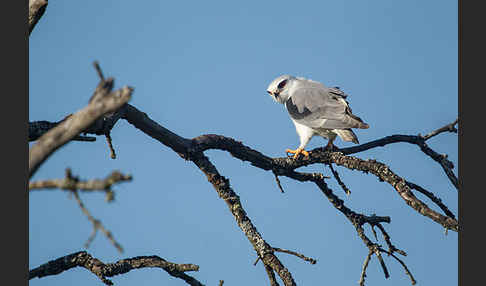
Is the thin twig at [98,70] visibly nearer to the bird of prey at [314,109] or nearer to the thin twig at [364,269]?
the thin twig at [364,269]

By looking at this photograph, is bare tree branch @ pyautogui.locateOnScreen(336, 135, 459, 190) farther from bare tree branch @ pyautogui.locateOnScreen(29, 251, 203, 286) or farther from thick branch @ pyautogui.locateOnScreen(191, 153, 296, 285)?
bare tree branch @ pyautogui.locateOnScreen(29, 251, 203, 286)

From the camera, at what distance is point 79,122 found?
91.0 inches

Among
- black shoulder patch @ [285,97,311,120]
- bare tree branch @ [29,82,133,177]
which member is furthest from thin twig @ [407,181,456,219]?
bare tree branch @ [29,82,133,177]

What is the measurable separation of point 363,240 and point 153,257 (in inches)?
82.6

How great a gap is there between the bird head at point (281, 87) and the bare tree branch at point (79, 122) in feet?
19.6

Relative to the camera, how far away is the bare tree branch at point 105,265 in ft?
14.1

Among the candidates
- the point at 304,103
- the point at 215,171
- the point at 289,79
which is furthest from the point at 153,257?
the point at 289,79

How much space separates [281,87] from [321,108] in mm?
1209

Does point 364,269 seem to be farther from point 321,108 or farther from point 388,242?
point 321,108

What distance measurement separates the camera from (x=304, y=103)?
24.6ft

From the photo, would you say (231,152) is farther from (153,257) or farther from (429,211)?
(429,211)

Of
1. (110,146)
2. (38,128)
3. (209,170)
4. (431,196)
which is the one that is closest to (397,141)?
(431,196)

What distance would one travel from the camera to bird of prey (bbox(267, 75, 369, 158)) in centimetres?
664

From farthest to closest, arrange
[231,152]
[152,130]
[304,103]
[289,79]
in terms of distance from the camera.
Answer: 1. [289,79]
2. [304,103]
3. [231,152]
4. [152,130]
